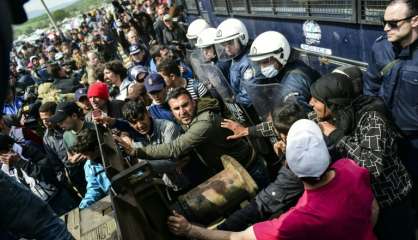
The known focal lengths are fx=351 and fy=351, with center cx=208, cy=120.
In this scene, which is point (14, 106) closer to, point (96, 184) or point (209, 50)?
point (209, 50)

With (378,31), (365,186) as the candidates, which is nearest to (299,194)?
(365,186)

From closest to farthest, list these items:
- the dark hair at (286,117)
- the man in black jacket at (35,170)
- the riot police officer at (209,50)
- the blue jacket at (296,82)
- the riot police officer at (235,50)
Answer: the dark hair at (286,117) → the blue jacket at (296,82) → the man in black jacket at (35,170) → the riot police officer at (235,50) → the riot police officer at (209,50)

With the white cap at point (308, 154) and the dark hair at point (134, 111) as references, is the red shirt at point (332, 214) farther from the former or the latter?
the dark hair at point (134, 111)

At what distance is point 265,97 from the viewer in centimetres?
339

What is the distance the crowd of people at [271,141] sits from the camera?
1791 mm

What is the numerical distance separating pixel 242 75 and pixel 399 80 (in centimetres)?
189

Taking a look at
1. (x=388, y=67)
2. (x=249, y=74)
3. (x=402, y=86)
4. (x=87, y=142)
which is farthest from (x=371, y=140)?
(x=87, y=142)

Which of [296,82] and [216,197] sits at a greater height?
[296,82]

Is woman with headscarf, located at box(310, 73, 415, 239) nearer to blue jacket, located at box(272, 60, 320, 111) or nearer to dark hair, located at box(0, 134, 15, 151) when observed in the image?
blue jacket, located at box(272, 60, 320, 111)

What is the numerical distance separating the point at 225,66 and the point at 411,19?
8.63 ft

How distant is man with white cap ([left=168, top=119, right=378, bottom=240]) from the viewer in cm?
171

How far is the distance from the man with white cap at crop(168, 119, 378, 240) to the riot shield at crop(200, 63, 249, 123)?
206 cm

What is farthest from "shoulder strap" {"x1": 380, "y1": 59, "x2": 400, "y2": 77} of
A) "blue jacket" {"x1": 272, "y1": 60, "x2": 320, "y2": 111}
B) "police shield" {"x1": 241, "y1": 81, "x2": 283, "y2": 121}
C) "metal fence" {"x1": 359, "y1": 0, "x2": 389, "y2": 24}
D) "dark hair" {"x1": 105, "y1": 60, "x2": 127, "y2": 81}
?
"dark hair" {"x1": 105, "y1": 60, "x2": 127, "y2": 81}

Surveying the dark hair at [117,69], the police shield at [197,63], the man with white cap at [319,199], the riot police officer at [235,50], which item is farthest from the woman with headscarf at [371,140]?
the dark hair at [117,69]
